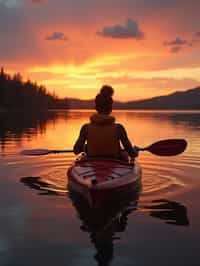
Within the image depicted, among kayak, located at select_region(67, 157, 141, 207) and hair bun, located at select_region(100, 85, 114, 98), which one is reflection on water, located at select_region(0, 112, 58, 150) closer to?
kayak, located at select_region(67, 157, 141, 207)

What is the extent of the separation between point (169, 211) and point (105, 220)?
1.44 m

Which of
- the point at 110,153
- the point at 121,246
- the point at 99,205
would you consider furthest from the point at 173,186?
the point at 121,246

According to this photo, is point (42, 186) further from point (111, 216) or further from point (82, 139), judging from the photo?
point (111, 216)

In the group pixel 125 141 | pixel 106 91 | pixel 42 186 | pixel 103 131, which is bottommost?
pixel 42 186

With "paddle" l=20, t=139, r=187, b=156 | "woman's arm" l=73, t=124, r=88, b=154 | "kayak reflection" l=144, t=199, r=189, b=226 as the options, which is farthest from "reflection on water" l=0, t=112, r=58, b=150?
"kayak reflection" l=144, t=199, r=189, b=226

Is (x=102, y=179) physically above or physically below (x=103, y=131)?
below

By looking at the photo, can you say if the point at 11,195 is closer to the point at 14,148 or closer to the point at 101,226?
the point at 101,226

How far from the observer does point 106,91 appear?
814cm

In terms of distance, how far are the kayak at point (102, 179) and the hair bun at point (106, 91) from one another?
4.48 feet

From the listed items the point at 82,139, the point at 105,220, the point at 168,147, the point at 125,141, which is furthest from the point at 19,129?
the point at 105,220

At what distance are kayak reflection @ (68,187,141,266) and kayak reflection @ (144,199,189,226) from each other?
0.42 meters

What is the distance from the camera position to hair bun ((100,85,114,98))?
8.12 m

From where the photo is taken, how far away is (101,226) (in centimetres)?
660

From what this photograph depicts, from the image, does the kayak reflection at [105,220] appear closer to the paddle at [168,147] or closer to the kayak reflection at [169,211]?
the kayak reflection at [169,211]
